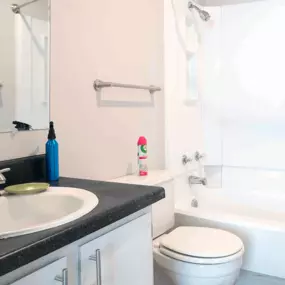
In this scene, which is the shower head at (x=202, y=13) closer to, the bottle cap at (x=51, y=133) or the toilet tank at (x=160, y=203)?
the toilet tank at (x=160, y=203)

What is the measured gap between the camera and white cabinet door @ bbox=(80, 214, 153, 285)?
3.24 feet

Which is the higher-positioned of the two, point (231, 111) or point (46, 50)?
point (46, 50)

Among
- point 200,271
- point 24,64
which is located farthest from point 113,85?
point 200,271

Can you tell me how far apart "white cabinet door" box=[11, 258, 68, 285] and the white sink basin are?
0.28m

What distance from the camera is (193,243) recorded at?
5.84 ft

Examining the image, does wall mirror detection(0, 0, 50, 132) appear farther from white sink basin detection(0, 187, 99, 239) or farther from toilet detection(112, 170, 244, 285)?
toilet detection(112, 170, 244, 285)

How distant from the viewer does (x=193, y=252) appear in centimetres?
169

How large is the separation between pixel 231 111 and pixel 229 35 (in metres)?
0.61

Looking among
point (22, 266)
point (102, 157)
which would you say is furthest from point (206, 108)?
point (22, 266)

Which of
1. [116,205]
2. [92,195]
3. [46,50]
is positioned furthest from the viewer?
[46,50]

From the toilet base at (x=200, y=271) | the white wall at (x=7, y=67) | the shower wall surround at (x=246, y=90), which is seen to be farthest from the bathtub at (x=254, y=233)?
the white wall at (x=7, y=67)

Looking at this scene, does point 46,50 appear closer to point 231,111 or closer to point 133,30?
point 133,30

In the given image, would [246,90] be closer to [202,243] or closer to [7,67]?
[202,243]

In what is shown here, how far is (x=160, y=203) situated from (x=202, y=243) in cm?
33
